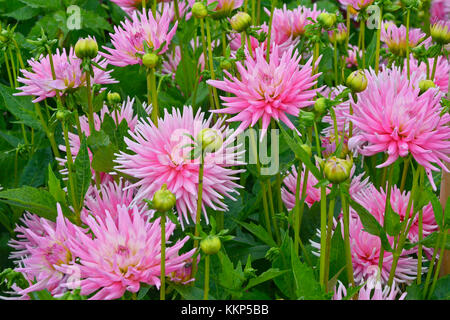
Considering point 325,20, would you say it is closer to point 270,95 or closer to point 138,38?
point 270,95

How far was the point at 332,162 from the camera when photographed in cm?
63

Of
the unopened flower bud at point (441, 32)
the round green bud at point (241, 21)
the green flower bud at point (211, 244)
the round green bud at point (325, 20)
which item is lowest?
the green flower bud at point (211, 244)

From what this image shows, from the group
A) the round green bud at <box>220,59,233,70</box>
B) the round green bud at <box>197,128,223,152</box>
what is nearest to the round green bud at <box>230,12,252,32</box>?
the round green bud at <box>220,59,233,70</box>

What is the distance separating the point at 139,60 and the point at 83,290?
455 mm

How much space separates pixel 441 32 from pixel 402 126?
0.28 metres

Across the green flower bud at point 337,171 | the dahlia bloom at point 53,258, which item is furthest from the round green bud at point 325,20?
the dahlia bloom at point 53,258

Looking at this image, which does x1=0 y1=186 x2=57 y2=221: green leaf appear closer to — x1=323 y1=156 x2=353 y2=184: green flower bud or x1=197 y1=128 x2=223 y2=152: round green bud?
x1=197 y1=128 x2=223 y2=152: round green bud

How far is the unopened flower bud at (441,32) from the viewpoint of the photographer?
906 millimetres

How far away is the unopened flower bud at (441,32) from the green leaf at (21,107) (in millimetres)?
678

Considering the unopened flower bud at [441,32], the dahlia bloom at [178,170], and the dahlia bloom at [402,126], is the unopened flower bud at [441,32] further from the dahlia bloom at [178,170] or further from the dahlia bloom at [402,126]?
the dahlia bloom at [178,170]

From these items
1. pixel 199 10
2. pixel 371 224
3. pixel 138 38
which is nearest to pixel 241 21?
pixel 199 10

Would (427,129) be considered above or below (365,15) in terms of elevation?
below
